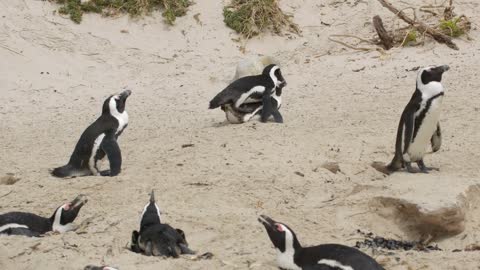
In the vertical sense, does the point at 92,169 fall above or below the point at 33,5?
below

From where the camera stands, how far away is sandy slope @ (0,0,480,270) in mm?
5035

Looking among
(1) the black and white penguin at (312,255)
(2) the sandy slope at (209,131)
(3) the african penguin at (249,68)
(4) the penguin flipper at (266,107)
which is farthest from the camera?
(3) the african penguin at (249,68)

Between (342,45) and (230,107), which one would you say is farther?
(342,45)

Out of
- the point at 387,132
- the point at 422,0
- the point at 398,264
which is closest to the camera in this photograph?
the point at 398,264

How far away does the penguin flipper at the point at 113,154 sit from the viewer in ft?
21.0

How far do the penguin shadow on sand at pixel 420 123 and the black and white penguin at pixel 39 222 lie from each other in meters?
2.38

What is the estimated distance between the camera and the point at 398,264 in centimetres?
434

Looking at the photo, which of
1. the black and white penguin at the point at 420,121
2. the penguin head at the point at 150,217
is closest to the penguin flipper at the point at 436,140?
the black and white penguin at the point at 420,121

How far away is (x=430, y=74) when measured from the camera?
649 cm

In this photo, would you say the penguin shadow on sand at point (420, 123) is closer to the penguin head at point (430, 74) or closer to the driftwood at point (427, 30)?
the penguin head at point (430, 74)

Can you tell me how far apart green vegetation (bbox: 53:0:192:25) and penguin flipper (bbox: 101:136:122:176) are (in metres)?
4.83

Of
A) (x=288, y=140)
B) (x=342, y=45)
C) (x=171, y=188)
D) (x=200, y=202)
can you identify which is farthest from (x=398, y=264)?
(x=342, y=45)

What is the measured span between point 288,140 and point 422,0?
544cm

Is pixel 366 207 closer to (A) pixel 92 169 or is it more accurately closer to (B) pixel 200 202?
(B) pixel 200 202
